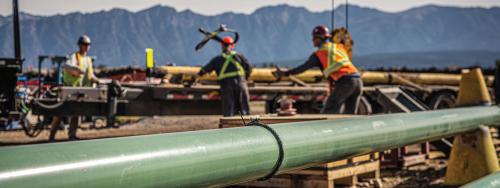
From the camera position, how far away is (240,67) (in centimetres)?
1116

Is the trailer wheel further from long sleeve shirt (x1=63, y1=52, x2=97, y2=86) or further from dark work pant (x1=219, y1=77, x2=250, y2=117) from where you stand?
long sleeve shirt (x1=63, y1=52, x2=97, y2=86)

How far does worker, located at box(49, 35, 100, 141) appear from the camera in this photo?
441 inches

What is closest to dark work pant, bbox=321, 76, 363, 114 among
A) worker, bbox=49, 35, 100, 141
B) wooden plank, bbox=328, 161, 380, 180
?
wooden plank, bbox=328, 161, 380, 180

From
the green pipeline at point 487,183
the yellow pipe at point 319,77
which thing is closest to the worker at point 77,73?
the yellow pipe at point 319,77

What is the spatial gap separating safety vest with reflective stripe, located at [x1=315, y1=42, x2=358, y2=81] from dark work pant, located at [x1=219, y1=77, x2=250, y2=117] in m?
1.67

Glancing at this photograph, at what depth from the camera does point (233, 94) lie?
11070 mm

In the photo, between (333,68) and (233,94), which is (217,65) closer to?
(233,94)

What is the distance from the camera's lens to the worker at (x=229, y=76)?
11039mm

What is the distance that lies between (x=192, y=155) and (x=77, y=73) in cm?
936

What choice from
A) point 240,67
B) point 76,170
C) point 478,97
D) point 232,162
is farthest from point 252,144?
point 240,67

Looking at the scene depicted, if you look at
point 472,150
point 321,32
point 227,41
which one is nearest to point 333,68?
point 321,32

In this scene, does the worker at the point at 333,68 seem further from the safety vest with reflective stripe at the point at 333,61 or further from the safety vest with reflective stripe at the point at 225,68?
the safety vest with reflective stripe at the point at 225,68

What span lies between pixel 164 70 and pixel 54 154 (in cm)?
1018

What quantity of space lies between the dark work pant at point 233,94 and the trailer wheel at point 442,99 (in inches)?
217
